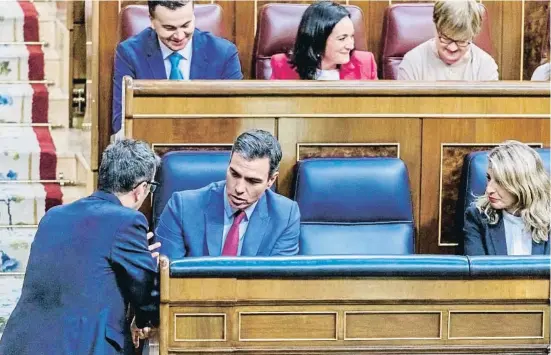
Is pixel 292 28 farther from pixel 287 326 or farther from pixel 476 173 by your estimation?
pixel 287 326

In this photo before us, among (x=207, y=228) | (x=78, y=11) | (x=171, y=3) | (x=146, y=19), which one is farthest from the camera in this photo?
(x=78, y=11)

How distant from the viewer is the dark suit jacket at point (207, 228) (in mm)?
1820

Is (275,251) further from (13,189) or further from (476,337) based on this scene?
(13,189)

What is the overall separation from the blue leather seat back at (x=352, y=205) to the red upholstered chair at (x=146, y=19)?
1.90 ft

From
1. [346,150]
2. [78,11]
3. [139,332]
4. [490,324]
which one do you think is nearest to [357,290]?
[490,324]

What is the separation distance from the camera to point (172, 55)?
227 cm

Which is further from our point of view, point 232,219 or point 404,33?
point 404,33

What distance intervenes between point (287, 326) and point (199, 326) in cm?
11

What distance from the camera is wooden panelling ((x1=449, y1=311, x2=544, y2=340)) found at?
1542 mm

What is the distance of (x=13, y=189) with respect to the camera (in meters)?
2.70

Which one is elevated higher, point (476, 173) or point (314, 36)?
point (314, 36)

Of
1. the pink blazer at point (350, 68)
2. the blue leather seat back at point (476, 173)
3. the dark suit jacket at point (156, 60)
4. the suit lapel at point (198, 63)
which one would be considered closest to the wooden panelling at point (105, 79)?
the dark suit jacket at point (156, 60)

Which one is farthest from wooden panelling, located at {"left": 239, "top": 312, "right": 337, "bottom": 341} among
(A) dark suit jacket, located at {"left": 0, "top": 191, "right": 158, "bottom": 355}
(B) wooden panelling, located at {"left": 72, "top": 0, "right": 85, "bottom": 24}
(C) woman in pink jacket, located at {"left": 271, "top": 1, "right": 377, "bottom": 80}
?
(B) wooden panelling, located at {"left": 72, "top": 0, "right": 85, "bottom": 24}

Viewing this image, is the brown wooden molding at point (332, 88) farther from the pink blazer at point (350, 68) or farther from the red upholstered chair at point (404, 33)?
the red upholstered chair at point (404, 33)
